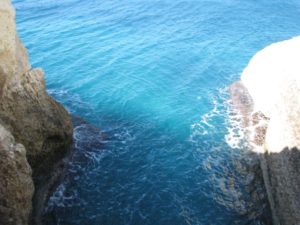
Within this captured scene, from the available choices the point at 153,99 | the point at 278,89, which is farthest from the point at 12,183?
the point at 278,89

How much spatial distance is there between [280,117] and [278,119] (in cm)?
34

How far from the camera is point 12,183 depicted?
19.7m

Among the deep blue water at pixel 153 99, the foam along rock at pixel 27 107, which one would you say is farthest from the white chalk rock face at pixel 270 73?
the foam along rock at pixel 27 107

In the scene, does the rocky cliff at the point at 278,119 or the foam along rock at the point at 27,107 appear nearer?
the foam along rock at the point at 27,107

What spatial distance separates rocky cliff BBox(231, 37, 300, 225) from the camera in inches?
962

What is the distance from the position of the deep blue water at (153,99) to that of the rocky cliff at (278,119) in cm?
159

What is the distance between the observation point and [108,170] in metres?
29.5

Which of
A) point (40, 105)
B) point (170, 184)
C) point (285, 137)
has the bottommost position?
point (170, 184)

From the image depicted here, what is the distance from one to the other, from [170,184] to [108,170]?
5.37m

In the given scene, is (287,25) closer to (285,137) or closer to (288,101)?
(288,101)

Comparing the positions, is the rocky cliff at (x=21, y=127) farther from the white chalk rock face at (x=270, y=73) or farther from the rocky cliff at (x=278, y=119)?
the white chalk rock face at (x=270, y=73)

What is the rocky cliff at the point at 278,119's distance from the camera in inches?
962

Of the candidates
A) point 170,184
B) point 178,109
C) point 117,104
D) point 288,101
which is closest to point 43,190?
point 170,184

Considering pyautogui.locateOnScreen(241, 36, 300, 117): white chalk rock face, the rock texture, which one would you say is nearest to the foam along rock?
the rock texture
